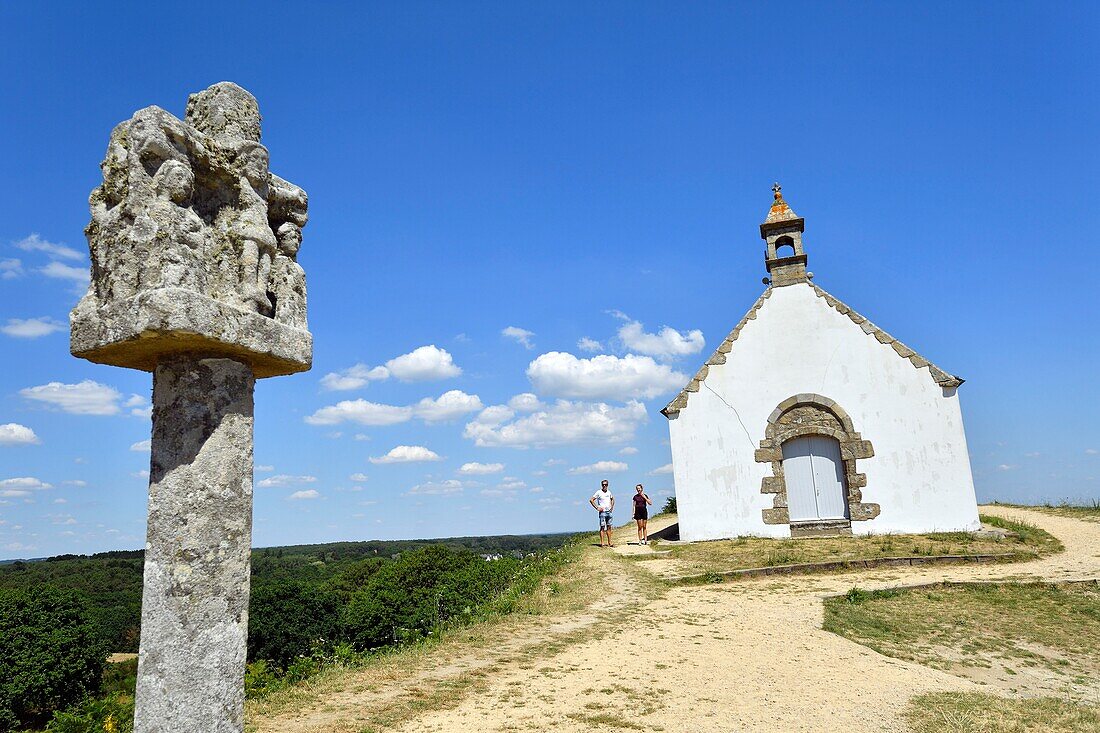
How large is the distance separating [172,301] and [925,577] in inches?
443

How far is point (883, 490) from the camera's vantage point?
563 inches

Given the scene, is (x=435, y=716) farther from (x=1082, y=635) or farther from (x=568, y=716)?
(x=1082, y=635)

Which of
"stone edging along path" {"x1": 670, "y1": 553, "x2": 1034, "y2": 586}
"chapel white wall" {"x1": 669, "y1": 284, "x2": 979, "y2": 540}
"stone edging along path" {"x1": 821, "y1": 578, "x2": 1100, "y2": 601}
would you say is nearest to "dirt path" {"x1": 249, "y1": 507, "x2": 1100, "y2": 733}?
"stone edging along path" {"x1": 821, "y1": 578, "x2": 1100, "y2": 601}

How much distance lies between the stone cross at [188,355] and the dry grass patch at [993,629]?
662 centimetres

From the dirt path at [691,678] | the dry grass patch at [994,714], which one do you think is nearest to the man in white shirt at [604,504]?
the dirt path at [691,678]

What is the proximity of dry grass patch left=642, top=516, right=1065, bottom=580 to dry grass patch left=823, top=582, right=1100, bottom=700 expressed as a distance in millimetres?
2349

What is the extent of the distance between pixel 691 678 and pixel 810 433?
10.1 m

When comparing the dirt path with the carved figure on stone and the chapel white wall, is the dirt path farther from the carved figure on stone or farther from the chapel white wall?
the chapel white wall

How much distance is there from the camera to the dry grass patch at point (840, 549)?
11711 mm

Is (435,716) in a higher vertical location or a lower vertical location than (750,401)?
lower

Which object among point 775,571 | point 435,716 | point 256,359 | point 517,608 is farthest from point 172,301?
point 775,571

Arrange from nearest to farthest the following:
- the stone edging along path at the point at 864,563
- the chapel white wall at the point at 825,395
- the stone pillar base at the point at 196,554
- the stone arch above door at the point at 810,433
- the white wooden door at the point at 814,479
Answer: the stone pillar base at the point at 196,554 < the stone edging along path at the point at 864,563 < the chapel white wall at the point at 825,395 < the stone arch above door at the point at 810,433 < the white wooden door at the point at 814,479

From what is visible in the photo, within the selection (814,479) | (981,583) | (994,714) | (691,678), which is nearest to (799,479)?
(814,479)

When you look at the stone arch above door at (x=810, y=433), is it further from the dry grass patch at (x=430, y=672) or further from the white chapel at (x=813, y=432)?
the dry grass patch at (x=430, y=672)
